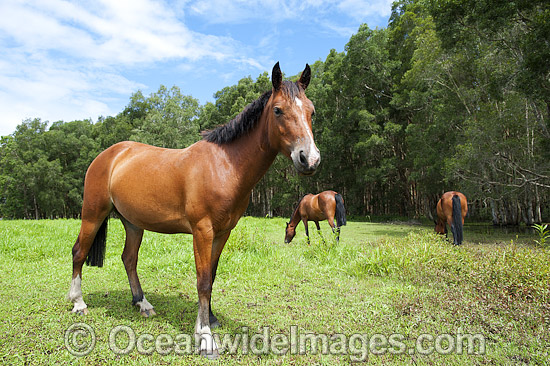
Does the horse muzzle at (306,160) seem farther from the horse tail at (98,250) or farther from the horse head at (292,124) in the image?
the horse tail at (98,250)

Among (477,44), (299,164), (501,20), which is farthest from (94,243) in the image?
(477,44)

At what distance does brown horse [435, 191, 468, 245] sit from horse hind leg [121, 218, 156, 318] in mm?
7365

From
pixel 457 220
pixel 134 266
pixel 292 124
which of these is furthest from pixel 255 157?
pixel 457 220

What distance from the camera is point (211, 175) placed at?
2547 millimetres

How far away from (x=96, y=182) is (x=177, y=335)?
1.86m

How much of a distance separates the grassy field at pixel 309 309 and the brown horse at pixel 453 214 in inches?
123

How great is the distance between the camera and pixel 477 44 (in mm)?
11344

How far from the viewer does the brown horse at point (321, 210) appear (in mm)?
8789

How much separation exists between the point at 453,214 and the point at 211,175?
740 centimetres

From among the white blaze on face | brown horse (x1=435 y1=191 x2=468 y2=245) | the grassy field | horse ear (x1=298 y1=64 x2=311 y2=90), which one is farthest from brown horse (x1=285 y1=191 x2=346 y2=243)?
the white blaze on face


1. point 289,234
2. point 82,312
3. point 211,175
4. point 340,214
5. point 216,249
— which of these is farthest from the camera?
point 289,234

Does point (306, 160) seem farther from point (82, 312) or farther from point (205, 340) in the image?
point (82, 312)

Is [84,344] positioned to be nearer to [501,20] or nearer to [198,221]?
[198,221]

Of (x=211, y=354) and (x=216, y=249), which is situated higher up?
(x=216, y=249)
